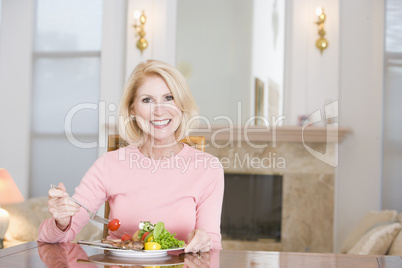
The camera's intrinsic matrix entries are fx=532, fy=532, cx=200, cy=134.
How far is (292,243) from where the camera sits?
4.44 meters

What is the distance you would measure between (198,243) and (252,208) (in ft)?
10.5

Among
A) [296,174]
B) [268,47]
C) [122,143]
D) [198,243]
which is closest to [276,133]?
[296,174]

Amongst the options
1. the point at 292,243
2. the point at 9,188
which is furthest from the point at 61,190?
the point at 292,243

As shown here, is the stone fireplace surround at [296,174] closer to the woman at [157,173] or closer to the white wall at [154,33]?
the white wall at [154,33]

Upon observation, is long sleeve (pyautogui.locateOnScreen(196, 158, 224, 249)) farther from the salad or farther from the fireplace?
the fireplace

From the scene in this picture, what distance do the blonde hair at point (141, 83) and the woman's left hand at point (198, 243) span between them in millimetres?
533

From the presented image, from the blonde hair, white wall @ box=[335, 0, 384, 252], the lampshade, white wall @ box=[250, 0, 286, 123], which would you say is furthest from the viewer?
white wall @ box=[250, 0, 286, 123]

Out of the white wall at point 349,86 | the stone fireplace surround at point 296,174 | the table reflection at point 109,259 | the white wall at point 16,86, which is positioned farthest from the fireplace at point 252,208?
the table reflection at point 109,259

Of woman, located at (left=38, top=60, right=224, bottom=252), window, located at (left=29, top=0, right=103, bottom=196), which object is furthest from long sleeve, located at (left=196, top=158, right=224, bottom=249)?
window, located at (left=29, top=0, right=103, bottom=196)

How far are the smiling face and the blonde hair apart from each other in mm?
17

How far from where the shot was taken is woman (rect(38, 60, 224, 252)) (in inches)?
68.5

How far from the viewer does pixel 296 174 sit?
4.48m

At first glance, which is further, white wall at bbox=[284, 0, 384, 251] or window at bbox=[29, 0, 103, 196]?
window at bbox=[29, 0, 103, 196]

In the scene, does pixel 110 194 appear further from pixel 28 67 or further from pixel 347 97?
pixel 28 67
